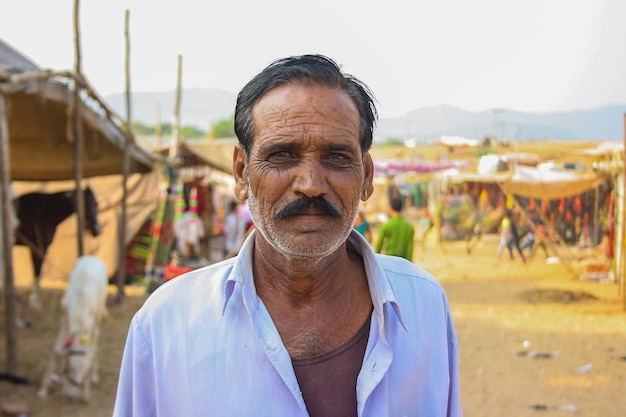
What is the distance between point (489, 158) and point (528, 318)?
978 centimetres

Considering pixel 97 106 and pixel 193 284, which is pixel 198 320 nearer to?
pixel 193 284

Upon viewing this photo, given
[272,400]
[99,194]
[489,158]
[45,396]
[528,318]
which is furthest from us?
[489,158]

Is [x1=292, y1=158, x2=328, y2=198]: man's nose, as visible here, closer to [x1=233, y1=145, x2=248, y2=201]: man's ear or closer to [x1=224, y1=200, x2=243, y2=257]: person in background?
[x1=233, y1=145, x2=248, y2=201]: man's ear

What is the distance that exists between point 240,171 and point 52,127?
233 inches

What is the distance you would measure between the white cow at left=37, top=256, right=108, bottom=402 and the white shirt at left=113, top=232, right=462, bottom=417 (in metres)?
3.77

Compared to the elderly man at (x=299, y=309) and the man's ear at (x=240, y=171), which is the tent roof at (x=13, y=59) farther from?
the elderly man at (x=299, y=309)

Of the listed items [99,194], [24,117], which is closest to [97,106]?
[24,117]

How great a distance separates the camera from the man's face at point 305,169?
148 cm

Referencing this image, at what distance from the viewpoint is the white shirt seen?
1.37 meters

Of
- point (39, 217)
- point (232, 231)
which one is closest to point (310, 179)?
point (39, 217)

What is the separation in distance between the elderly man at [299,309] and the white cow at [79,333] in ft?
12.4

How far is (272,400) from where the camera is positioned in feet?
4.45

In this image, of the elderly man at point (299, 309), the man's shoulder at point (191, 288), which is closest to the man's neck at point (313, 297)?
the elderly man at point (299, 309)

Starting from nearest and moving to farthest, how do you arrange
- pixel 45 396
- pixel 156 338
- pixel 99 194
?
1. pixel 156 338
2. pixel 45 396
3. pixel 99 194
